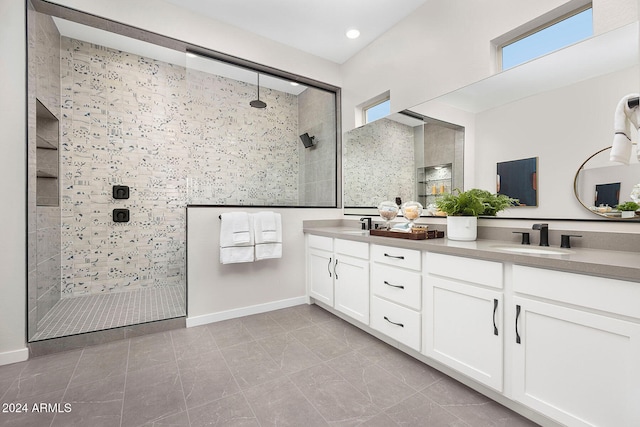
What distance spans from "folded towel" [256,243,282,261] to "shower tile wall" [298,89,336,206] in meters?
0.65

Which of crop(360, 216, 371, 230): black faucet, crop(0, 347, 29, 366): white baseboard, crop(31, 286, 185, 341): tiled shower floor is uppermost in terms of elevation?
crop(360, 216, 371, 230): black faucet

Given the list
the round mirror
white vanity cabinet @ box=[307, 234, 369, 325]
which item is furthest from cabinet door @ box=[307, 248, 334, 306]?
the round mirror

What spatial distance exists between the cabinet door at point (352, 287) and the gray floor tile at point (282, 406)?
829mm

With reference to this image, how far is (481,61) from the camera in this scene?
6.67ft

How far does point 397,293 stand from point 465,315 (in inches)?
19.1

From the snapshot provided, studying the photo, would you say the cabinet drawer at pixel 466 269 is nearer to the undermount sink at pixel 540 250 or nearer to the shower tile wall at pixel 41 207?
the undermount sink at pixel 540 250

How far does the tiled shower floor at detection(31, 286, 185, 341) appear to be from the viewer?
89.3 inches

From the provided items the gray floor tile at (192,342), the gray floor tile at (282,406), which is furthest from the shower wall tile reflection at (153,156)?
the gray floor tile at (282,406)

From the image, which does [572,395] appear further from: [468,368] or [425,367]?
[425,367]

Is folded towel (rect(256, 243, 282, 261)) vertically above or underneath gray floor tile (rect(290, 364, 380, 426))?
above

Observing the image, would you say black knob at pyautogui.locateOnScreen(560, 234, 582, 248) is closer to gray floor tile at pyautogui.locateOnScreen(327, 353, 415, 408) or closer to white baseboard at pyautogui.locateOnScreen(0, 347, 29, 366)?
gray floor tile at pyautogui.locateOnScreen(327, 353, 415, 408)

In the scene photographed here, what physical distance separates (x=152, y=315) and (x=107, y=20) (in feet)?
8.17

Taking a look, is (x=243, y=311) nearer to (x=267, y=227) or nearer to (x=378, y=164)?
(x=267, y=227)

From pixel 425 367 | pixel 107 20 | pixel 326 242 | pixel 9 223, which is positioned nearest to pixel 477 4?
pixel 326 242
